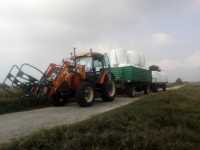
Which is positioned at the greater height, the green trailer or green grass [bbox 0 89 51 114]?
the green trailer

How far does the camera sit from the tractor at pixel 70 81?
37.6ft

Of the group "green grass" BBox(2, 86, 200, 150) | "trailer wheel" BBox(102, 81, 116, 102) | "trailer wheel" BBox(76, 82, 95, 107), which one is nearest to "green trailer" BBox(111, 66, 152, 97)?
"trailer wheel" BBox(102, 81, 116, 102)

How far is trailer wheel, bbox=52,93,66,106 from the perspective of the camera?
42.1 feet

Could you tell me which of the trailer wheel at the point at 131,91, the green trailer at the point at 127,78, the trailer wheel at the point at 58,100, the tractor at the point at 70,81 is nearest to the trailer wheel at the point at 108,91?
the tractor at the point at 70,81

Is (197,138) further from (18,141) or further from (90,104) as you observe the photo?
(90,104)

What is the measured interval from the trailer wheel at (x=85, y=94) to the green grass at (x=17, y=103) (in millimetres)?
2445

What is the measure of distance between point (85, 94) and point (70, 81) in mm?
904

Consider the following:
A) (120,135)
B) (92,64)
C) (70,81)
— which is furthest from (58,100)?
(120,135)

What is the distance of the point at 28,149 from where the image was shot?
4.85 m

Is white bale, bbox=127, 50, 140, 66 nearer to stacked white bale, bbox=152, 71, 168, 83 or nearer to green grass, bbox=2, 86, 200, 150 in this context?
stacked white bale, bbox=152, 71, 168, 83

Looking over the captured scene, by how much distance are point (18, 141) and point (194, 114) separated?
627cm

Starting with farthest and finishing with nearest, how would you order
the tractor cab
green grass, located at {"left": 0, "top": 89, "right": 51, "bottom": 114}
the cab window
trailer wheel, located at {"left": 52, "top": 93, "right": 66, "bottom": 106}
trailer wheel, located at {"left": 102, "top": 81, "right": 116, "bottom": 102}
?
trailer wheel, located at {"left": 102, "top": 81, "right": 116, "bottom": 102} < the cab window < the tractor cab < trailer wheel, located at {"left": 52, "top": 93, "right": 66, "bottom": 106} < green grass, located at {"left": 0, "top": 89, "right": 51, "bottom": 114}

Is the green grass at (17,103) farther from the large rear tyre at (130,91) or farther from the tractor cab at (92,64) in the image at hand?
the large rear tyre at (130,91)

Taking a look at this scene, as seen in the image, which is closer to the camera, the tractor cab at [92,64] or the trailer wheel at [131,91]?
the tractor cab at [92,64]
